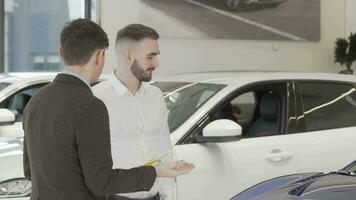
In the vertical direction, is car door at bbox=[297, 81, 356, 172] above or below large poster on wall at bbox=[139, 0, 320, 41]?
below

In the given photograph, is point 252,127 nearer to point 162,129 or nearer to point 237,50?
point 162,129

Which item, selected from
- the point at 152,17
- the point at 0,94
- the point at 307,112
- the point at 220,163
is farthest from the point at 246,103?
the point at 152,17

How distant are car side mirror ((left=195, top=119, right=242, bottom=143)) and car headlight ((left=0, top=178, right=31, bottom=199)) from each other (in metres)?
1.03

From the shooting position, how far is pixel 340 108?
3961 mm

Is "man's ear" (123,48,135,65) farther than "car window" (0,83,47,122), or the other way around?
"car window" (0,83,47,122)

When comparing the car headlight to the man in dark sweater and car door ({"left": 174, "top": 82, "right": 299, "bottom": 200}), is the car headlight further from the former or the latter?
the man in dark sweater

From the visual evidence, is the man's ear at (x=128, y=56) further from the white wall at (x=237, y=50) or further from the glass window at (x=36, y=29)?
the glass window at (x=36, y=29)

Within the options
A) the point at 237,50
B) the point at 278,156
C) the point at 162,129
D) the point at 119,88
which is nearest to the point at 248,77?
the point at 278,156

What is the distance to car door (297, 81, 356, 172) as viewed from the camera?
143 inches

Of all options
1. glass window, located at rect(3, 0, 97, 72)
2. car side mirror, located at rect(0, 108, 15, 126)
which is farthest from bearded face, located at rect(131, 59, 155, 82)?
glass window, located at rect(3, 0, 97, 72)

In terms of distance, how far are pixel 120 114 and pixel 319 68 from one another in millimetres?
9071

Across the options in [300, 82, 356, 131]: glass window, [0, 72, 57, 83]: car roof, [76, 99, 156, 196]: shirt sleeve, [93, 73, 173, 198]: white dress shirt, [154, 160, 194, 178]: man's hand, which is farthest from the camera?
[0, 72, 57, 83]: car roof

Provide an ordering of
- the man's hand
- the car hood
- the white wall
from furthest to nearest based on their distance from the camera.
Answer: the white wall, the car hood, the man's hand

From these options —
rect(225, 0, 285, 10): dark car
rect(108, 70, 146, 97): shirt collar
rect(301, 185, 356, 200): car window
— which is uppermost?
rect(225, 0, 285, 10): dark car
